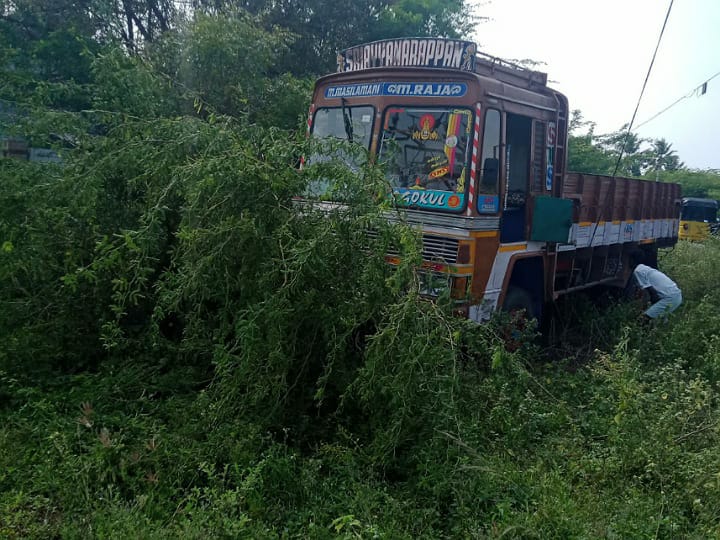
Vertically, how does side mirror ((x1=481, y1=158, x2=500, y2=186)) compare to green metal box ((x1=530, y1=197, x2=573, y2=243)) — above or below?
above

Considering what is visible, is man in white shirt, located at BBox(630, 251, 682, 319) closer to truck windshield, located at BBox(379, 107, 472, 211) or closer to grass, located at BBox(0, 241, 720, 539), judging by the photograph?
grass, located at BBox(0, 241, 720, 539)

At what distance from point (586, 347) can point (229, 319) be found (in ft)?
15.2

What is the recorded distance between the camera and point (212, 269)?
3.85m

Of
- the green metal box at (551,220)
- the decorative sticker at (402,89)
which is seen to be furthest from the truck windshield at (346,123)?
the green metal box at (551,220)

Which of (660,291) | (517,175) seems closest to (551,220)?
(517,175)

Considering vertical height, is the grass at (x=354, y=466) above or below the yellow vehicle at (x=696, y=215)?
below

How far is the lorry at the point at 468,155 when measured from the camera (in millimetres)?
5195

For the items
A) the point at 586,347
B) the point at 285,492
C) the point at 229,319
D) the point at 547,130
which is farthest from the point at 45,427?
the point at 586,347

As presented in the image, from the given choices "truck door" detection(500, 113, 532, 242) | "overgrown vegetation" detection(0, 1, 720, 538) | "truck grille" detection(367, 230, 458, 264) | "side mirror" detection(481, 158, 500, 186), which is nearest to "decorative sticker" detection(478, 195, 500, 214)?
"side mirror" detection(481, 158, 500, 186)

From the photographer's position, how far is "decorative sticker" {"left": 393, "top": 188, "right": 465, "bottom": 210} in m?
5.19

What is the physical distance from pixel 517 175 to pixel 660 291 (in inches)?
115

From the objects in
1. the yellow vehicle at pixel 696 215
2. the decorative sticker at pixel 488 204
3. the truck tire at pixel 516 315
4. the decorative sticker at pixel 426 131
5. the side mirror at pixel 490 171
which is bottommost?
the truck tire at pixel 516 315

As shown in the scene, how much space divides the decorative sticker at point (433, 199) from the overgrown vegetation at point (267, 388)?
1289 mm

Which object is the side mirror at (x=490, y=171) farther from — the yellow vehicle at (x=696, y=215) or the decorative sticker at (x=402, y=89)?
the yellow vehicle at (x=696, y=215)
